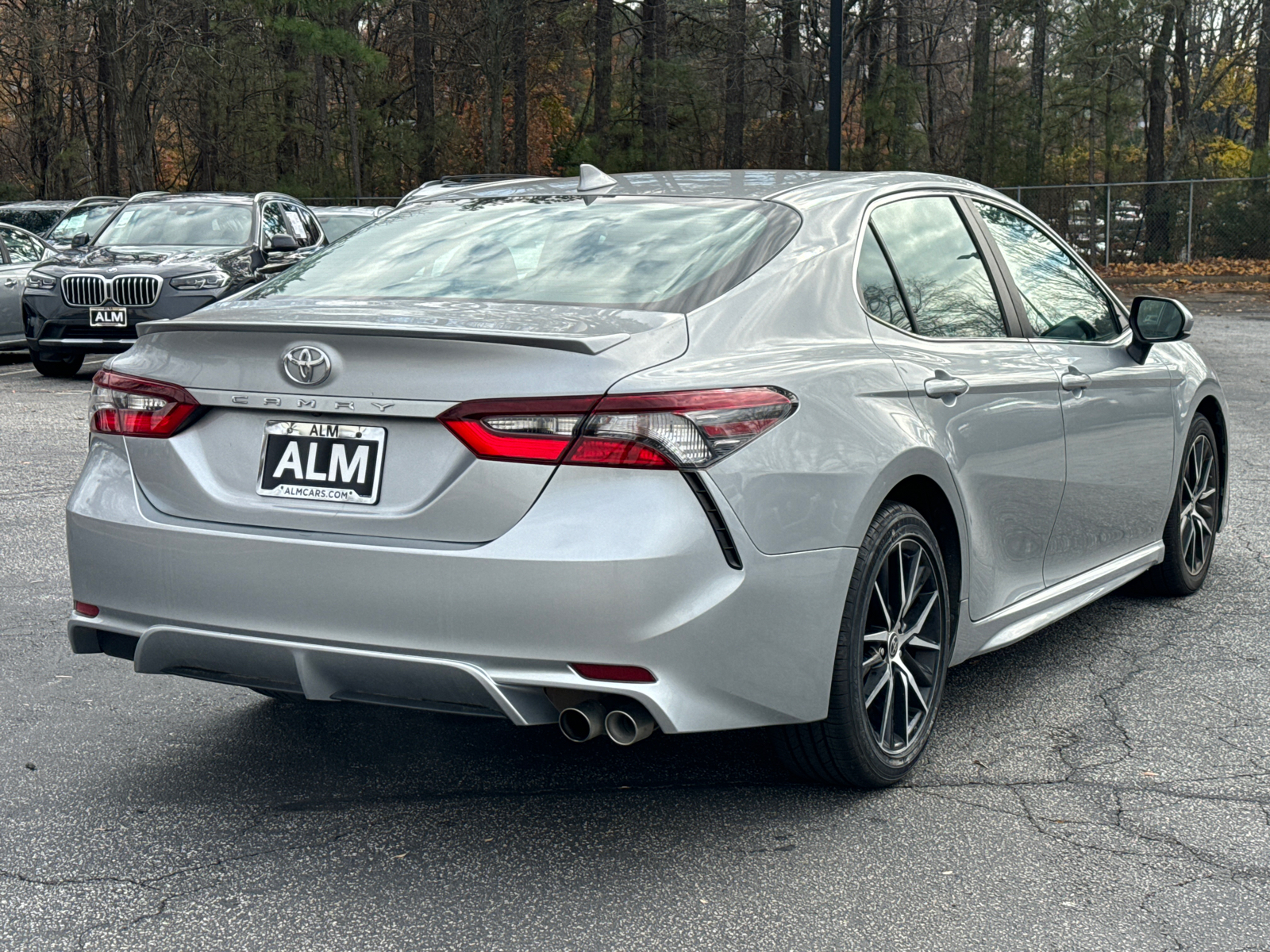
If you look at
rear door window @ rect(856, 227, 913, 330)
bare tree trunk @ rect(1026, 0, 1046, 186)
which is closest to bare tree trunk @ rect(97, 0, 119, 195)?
bare tree trunk @ rect(1026, 0, 1046, 186)

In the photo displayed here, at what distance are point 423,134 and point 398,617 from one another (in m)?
38.9

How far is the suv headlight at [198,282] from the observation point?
1404 centimetres

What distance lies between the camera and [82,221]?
66.5 ft

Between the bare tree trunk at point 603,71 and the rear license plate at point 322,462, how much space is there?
35.9 metres

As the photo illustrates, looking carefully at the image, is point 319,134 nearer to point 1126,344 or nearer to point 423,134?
point 423,134

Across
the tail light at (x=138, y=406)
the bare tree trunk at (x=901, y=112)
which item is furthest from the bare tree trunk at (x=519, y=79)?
the tail light at (x=138, y=406)

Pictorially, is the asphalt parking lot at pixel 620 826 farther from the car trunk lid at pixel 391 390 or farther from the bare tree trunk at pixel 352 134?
the bare tree trunk at pixel 352 134

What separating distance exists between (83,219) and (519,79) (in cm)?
1984

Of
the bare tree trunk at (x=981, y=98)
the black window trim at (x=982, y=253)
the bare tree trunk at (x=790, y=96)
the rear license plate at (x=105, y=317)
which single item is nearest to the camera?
the black window trim at (x=982, y=253)

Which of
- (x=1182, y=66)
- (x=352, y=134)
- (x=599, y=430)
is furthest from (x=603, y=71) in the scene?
(x=599, y=430)

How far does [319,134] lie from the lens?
39.4 metres

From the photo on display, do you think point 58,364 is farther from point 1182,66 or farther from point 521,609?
point 1182,66

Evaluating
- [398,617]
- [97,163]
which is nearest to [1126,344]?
[398,617]

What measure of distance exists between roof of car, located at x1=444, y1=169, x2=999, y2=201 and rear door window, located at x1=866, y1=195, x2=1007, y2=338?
A: 93mm
